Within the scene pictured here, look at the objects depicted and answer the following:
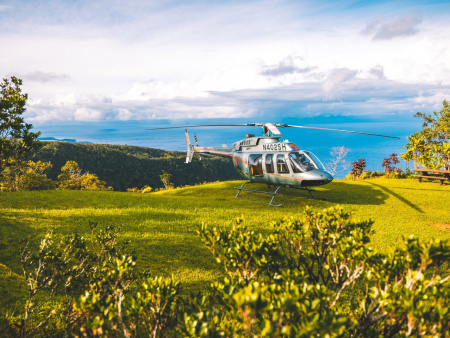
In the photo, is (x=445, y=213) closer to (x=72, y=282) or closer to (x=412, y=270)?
(x=412, y=270)

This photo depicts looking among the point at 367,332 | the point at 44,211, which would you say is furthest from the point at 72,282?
the point at 44,211

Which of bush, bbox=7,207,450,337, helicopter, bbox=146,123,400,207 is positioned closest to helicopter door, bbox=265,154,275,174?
helicopter, bbox=146,123,400,207

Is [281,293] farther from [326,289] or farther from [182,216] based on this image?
[182,216]

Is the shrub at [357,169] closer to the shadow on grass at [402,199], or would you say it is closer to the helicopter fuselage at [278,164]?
the shadow on grass at [402,199]

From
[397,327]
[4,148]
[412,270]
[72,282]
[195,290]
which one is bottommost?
[195,290]

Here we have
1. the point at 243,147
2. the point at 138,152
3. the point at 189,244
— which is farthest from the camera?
the point at 138,152

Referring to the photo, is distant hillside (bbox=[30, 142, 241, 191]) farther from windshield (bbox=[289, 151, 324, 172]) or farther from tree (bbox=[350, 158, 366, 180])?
windshield (bbox=[289, 151, 324, 172])

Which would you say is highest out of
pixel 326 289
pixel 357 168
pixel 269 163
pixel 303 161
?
pixel 303 161

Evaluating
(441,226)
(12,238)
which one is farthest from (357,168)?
(12,238)
